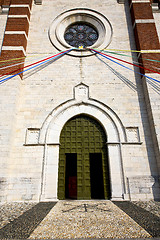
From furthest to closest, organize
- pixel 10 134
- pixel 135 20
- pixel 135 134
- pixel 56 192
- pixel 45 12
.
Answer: pixel 45 12 → pixel 135 20 → pixel 135 134 → pixel 10 134 → pixel 56 192

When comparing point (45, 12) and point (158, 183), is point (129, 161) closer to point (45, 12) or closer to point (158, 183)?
point (158, 183)

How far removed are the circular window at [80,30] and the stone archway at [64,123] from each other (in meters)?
3.00

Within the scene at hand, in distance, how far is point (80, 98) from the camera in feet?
23.4

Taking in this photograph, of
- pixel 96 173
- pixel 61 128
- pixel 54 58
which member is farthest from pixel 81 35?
pixel 96 173

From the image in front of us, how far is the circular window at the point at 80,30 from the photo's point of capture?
27.2 ft

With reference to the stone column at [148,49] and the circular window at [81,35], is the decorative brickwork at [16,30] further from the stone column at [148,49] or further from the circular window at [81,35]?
the stone column at [148,49]

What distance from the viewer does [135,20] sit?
827 cm

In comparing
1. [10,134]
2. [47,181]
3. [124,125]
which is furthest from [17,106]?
[124,125]

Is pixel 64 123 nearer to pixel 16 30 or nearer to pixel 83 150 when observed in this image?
pixel 83 150

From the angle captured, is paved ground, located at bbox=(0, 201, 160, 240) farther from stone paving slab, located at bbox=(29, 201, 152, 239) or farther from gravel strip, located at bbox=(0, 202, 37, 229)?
gravel strip, located at bbox=(0, 202, 37, 229)

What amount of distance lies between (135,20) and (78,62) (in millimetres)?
4083

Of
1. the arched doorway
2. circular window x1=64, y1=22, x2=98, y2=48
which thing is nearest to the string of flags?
circular window x1=64, y1=22, x2=98, y2=48

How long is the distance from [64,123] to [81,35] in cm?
591

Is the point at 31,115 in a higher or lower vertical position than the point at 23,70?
lower
